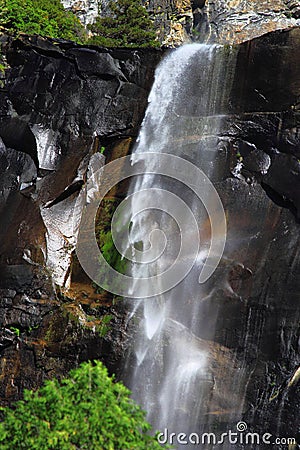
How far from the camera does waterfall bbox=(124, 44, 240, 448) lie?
1150 cm

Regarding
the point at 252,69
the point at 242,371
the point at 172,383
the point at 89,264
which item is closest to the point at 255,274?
the point at 242,371

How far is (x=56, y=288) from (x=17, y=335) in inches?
46.7

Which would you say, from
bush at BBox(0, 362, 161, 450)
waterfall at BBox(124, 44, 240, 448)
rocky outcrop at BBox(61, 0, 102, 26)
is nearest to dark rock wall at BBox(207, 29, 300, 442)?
waterfall at BBox(124, 44, 240, 448)

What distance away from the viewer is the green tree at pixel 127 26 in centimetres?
2142

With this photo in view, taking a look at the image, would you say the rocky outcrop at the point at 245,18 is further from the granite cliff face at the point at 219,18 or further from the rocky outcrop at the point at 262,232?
the rocky outcrop at the point at 262,232

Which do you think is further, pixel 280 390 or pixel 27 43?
pixel 27 43

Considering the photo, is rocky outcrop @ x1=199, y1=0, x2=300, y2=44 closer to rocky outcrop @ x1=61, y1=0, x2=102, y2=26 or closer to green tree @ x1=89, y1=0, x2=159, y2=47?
green tree @ x1=89, y1=0, x2=159, y2=47

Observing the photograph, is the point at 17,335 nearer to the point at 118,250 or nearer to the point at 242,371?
the point at 118,250

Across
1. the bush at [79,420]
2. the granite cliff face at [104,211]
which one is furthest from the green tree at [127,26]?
the bush at [79,420]

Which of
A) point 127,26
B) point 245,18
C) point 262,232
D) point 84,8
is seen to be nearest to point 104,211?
point 262,232

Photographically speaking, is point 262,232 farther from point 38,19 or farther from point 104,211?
point 38,19

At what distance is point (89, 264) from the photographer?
12.9 m

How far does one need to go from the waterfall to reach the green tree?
749 centimetres

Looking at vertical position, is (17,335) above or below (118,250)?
below
